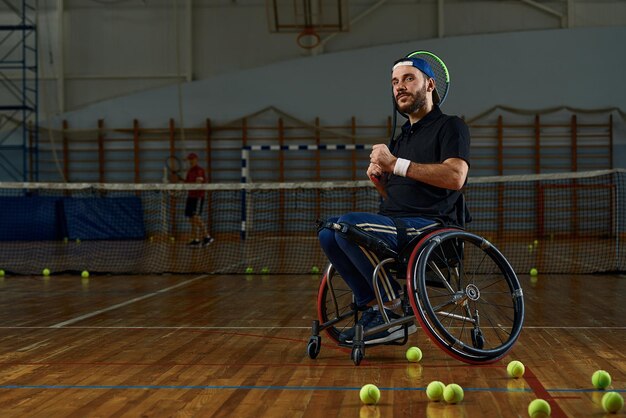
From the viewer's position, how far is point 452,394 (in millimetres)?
2986

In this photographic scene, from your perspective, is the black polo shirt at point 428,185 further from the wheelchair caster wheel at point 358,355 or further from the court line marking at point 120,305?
the court line marking at point 120,305

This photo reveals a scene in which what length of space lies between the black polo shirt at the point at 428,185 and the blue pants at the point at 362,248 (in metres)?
0.11

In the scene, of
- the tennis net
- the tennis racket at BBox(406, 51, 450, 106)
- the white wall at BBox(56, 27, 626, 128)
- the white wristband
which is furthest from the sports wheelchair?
the white wall at BBox(56, 27, 626, 128)

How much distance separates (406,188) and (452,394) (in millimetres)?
1252

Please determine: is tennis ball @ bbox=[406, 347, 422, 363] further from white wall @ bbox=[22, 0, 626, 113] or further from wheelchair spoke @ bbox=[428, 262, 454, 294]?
white wall @ bbox=[22, 0, 626, 113]

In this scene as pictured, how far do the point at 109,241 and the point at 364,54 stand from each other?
6.73m

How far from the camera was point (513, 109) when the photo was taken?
18.0 meters

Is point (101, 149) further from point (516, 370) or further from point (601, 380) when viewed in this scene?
point (601, 380)

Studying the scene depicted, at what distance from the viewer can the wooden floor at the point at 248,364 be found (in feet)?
9.84

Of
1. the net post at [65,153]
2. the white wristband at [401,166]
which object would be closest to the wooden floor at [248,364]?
the white wristband at [401,166]

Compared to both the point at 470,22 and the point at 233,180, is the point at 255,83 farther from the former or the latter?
the point at 470,22

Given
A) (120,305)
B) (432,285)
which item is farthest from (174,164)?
(432,285)

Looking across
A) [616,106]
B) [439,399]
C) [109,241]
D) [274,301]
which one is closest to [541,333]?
[439,399]

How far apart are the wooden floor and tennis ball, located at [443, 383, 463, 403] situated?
30mm
